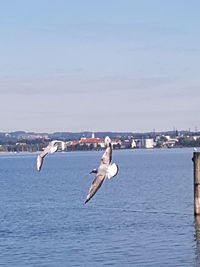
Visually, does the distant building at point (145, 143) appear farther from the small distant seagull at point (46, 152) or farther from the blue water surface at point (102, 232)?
the blue water surface at point (102, 232)

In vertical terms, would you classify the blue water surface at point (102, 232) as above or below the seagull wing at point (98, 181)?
below

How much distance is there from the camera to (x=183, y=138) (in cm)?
1827

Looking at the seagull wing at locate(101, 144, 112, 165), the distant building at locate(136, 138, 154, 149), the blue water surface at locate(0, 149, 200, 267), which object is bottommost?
→ the blue water surface at locate(0, 149, 200, 267)

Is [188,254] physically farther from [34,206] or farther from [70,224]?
[34,206]

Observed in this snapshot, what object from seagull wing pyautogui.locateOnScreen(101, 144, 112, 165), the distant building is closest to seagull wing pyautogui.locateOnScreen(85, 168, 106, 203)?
seagull wing pyautogui.locateOnScreen(101, 144, 112, 165)

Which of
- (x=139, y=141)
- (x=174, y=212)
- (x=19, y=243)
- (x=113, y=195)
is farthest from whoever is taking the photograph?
(x=113, y=195)

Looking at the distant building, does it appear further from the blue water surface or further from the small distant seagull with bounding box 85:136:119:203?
the blue water surface

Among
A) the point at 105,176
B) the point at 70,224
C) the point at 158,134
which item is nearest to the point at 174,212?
the point at 70,224

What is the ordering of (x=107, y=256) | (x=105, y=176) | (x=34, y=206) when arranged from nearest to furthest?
(x=105, y=176)
(x=107, y=256)
(x=34, y=206)

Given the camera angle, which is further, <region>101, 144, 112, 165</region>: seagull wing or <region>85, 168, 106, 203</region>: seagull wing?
<region>101, 144, 112, 165</region>: seagull wing

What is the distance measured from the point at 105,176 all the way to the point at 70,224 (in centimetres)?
7383

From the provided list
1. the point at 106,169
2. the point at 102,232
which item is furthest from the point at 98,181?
the point at 102,232

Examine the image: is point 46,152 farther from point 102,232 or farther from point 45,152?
point 102,232

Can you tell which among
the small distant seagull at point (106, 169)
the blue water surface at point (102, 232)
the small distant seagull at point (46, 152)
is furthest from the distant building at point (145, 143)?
the blue water surface at point (102, 232)
